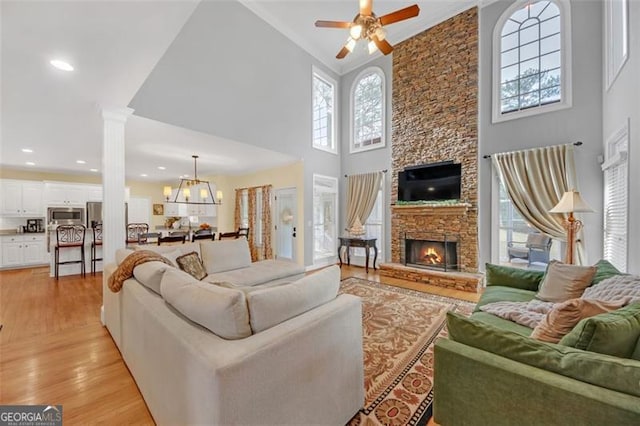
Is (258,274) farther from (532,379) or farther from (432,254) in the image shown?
(432,254)

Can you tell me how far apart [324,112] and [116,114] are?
4.70 metres

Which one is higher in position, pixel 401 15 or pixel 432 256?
pixel 401 15

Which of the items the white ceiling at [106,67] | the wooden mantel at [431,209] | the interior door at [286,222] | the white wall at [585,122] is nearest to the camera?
the white ceiling at [106,67]

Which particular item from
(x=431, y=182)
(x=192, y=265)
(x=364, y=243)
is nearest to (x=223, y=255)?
(x=192, y=265)

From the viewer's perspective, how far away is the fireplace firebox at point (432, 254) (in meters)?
4.98

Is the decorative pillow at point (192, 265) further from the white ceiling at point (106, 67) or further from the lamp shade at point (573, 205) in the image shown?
the lamp shade at point (573, 205)

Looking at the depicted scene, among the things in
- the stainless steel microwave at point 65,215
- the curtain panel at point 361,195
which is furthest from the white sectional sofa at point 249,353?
the stainless steel microwave at point 65,215

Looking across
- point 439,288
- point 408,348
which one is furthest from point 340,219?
point 408,348

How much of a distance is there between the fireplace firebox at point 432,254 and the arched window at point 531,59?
2.51 meters

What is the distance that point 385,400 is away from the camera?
183 cm

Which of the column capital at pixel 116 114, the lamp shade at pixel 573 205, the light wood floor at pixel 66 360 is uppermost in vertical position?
the column capital at pixel 116 114

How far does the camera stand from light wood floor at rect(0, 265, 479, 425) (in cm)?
180

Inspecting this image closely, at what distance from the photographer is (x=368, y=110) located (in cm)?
655

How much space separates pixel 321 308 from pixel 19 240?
28.9 feet
